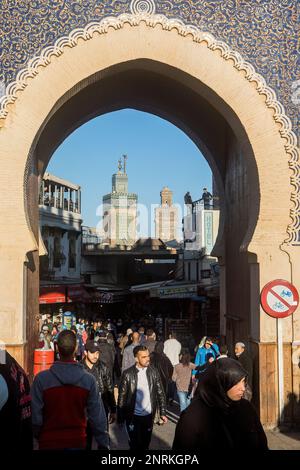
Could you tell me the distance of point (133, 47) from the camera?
7680mm

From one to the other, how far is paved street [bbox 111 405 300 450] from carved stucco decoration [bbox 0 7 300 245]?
7.70 feet

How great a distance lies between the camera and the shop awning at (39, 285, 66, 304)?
53.0ft

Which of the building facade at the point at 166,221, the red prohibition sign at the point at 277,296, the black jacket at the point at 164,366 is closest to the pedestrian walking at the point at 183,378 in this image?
the black jacket at the point at 164,366

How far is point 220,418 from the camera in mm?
2945

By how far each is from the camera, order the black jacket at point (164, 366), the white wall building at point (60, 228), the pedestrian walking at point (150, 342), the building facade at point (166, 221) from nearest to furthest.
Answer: the black jacket at point (164, 366) → the pedestrian walking at point (150, 342) → the white wall building at point (60, 228) → the building facade at point (166, 221)

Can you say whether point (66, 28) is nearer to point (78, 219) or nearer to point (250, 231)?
point (250, 231)

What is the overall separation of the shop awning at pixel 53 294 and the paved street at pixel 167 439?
29.4 ft

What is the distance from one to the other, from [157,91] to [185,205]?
61.8ft

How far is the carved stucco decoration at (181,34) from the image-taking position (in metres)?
7.50

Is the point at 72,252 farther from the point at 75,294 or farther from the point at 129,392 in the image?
the point at 129,392

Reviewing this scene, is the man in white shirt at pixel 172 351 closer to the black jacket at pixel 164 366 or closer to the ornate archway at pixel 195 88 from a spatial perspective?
the black jacket at pixel 164 366

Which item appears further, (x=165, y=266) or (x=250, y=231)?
(x=165, y=266)

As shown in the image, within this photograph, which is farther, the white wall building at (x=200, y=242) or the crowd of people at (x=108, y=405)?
the white wall building at (x=200, y=242)

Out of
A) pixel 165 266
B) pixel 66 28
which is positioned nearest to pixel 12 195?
pixel 66 28
